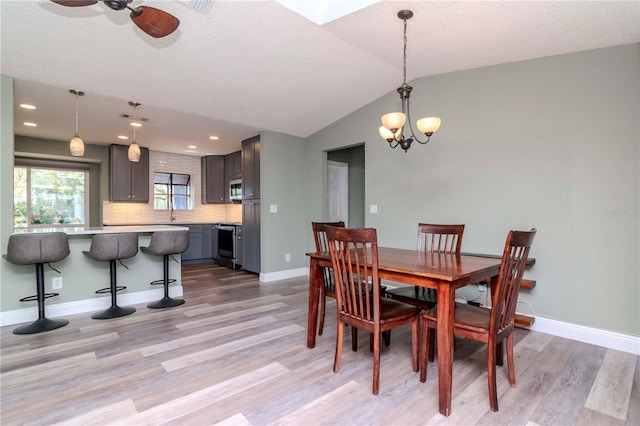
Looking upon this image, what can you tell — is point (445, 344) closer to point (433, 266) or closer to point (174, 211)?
point (433, 266)

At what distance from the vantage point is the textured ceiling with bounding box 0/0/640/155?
2.41 m

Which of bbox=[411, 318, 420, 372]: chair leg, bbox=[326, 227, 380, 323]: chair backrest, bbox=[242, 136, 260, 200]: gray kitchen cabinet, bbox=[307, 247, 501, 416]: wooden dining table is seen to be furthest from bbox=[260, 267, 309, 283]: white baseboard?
bbox=[411, 318, 420, 372]: chair leg

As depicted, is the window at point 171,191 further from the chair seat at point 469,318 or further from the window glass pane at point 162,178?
the chair seat at point 469,318

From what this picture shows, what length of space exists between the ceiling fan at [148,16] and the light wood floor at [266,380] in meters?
2.26

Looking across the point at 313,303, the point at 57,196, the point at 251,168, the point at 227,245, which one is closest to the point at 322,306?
the point at 313,303

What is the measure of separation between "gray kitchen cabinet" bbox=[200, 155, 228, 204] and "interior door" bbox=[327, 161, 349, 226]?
2.51 metres

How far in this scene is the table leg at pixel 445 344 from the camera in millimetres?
1754

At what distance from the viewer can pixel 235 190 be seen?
253 inches

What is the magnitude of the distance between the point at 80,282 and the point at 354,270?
3208 mm

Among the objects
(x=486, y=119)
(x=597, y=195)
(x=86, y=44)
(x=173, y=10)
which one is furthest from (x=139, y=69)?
(x=597, y=195)

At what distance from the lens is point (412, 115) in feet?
13.1

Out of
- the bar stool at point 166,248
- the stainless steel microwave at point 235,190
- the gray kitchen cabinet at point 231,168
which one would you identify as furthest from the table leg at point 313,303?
the gray kitchen cabinet at point 231,168

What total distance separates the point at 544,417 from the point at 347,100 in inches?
152

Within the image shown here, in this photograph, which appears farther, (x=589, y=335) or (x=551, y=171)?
(x=551, y=171)
